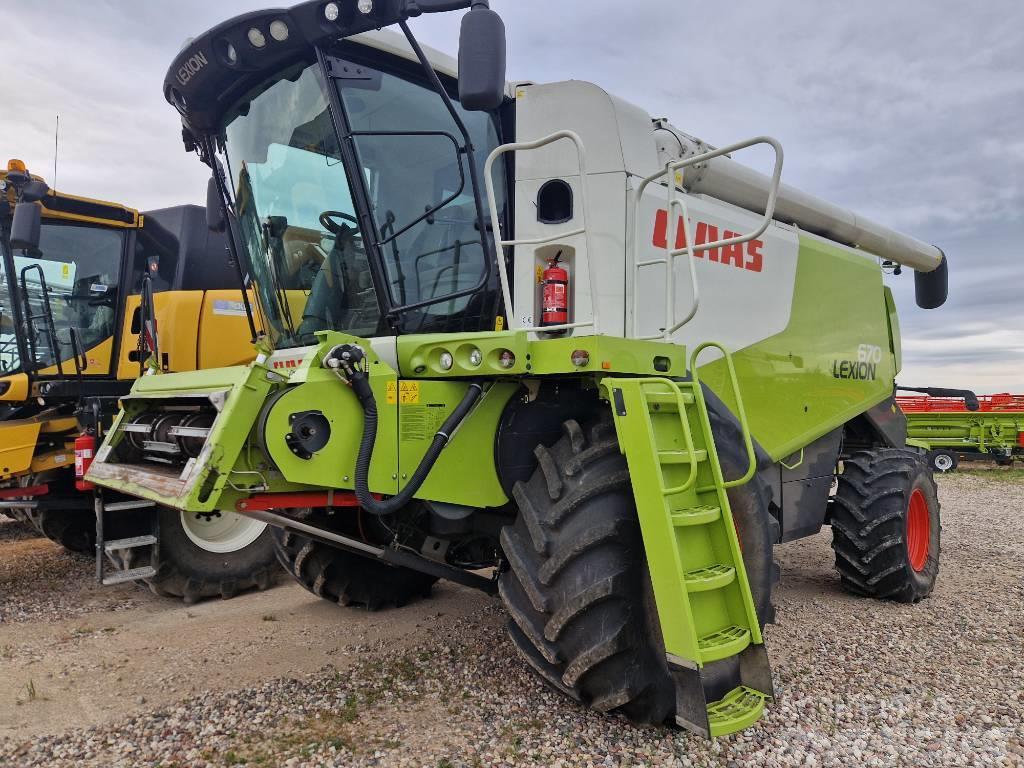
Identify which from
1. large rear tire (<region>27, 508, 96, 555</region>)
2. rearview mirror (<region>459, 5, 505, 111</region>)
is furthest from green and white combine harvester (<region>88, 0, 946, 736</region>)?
large rear tire (<region>27, 508, 96, 555</region>)

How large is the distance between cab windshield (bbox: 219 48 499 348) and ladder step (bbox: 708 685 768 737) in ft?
6.02

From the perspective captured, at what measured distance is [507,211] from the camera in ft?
11.9

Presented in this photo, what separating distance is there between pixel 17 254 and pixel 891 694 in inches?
272

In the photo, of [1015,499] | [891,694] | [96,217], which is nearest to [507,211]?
[891,694]

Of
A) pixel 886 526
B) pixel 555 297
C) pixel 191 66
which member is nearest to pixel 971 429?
pixel 886 526

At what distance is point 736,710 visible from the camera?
8.55 feet

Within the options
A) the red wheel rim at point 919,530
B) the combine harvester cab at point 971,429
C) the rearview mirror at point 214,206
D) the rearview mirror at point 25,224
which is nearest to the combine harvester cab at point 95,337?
the rearview mirror at point 25,224

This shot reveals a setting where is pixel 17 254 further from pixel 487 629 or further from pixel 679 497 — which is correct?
pixel 679 497

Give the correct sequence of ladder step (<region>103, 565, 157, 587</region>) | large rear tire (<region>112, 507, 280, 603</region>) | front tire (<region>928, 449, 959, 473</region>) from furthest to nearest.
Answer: front tire (<region>928, 449, 959, 473</region>) < large rear tire (<region>112, 507, 280, 603</region>) < ladder step (<region>103, 565, 157, 587</region>)

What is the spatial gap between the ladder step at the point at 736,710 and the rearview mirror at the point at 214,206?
3.48 metres

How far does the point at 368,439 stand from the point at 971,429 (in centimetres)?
1558

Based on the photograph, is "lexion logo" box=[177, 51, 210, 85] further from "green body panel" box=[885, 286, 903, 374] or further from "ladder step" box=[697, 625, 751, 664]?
"green body panel" box=[885, 286, 903, 374]

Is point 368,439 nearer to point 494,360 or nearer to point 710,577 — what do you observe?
point 494,360

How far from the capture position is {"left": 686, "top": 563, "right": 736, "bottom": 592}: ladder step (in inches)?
102
